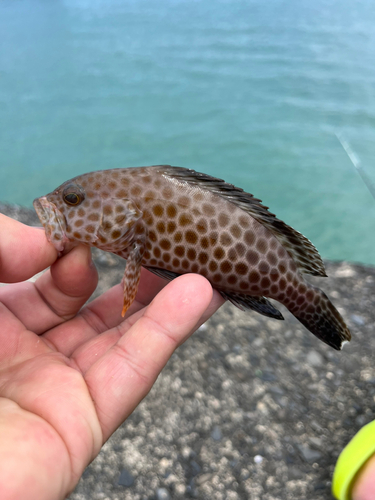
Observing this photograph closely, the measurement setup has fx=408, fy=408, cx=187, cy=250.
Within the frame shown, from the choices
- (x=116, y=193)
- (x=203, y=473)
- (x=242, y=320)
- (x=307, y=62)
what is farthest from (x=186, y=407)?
(x=307, y=62)

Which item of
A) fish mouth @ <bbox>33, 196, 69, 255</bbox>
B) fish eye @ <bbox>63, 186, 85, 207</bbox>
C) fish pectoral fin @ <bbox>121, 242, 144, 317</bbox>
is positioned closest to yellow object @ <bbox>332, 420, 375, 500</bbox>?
fish pectoral fin @ <bbox>121, 242, 144, 317</bbox>

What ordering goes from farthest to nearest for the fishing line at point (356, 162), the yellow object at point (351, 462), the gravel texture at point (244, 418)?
the fishing line at point (356, 162) → the gravel texture at point (244, 418) → the yellow object at point (351, 462)

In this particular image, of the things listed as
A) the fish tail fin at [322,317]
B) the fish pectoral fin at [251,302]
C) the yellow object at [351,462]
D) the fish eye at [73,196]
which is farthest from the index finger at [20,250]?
the yellow object at [351,462]

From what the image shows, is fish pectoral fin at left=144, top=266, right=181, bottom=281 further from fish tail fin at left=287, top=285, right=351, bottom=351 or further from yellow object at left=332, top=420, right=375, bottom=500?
yellow object at left=332, top=420, right=375, bottom=500

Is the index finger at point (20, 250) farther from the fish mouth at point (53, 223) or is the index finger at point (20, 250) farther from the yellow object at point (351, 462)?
the yellow object at point (351, 462)

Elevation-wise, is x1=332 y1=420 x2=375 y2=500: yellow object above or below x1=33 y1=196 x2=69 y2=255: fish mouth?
below

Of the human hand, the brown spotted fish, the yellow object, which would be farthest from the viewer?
the yellow object

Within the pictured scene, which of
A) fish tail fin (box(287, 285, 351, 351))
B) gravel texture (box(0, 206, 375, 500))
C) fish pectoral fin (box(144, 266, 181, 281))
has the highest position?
fish pectoral fin (box(144, 266, 181, 281))

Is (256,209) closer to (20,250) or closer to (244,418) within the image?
(20,250)
